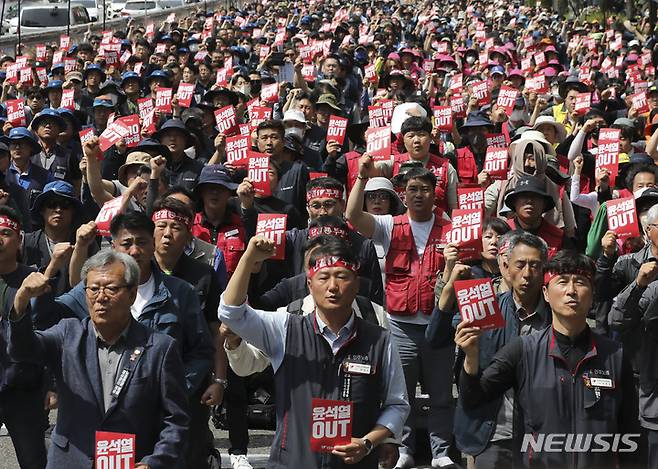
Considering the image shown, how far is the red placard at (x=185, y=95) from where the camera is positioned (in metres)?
14.6

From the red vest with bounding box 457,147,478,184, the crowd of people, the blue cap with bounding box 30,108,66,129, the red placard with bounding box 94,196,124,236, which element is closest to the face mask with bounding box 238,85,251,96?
the crowd of people

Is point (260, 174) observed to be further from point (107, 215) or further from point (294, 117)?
point (294, 117)

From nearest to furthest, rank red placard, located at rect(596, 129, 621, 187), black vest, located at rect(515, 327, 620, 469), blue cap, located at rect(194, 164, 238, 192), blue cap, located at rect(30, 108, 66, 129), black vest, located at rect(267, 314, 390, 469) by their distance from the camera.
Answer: black vest, located at rect(267, 314, 390, 469) < black vest, located at rect(515, 327, 620, 469) < blue cap, located at rect(194, 164, 238, 192) < red placard, located at rect(596, 129, 621, 187) < blue cap, located at rect(30, 108, 66, 129)

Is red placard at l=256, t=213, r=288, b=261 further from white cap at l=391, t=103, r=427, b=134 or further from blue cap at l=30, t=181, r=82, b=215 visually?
white cap at l=391, t=103, r=427, b=134

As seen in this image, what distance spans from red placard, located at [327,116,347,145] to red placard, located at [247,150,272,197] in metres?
2.56

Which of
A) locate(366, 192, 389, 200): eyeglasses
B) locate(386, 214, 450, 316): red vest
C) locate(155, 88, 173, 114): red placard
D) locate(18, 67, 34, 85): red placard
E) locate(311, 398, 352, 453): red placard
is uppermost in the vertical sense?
locate(18, 67, 34, 85): red placard

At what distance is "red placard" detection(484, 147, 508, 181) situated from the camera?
32.8 feet

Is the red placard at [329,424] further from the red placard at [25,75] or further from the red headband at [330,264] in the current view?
the red placard at [25,75]

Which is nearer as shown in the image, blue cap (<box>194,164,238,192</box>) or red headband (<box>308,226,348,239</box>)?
red headband (<box>308,226,348,239</box>)

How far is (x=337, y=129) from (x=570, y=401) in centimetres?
695

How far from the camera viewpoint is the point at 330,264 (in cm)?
510

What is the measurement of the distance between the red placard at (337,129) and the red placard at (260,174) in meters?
2.56

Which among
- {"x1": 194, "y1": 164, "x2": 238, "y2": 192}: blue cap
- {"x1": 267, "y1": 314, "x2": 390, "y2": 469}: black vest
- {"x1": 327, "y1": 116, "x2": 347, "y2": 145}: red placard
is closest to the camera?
{"x1": 267, "y1": 314, "x2": 390, "y2": 469}: black vest

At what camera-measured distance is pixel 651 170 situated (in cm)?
887
